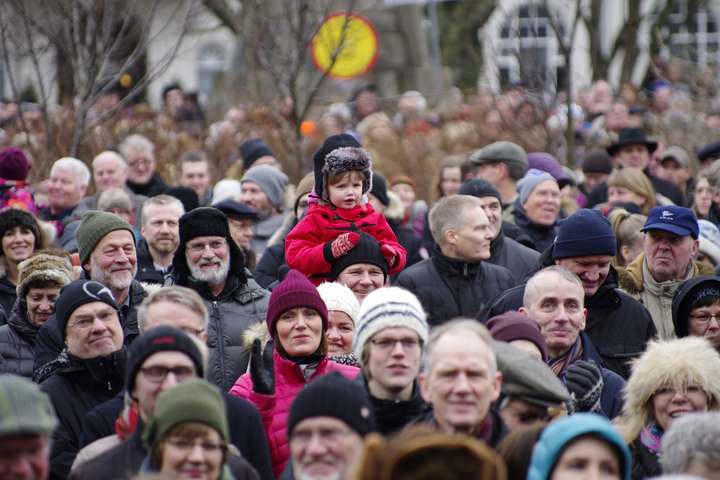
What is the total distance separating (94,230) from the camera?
10.0 metres

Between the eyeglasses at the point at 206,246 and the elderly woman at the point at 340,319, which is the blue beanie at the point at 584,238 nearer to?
the elderly woman at the point at 340,319

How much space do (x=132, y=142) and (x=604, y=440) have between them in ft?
31.3

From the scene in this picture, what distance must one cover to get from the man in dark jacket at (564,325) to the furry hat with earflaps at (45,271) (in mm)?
3026

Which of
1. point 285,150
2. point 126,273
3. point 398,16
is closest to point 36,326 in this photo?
point 126,273

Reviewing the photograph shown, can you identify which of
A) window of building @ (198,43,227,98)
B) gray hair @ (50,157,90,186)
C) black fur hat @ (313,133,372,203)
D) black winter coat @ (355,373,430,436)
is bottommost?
window of building @ (198,43,227,98)

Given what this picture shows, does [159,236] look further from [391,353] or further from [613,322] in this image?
[391,353]

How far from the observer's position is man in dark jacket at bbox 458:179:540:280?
1112 cm

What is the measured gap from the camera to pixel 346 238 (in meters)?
9.55

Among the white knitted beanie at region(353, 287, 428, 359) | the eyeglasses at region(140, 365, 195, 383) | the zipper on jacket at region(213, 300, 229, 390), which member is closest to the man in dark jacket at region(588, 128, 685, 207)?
the zipper on jacket at region(213, 300, 229, 390)

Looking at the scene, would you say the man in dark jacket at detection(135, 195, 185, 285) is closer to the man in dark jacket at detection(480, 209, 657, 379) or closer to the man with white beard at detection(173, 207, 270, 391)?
the man with white beard at detection(173, 207, 270, 391)

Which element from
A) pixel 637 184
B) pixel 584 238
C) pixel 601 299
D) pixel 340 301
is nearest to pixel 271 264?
pixel 340 301

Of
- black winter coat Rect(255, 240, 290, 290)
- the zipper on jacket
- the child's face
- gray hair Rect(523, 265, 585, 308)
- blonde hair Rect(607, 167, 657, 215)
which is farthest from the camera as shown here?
blonde hair Rect(607, 167, 657, 215)

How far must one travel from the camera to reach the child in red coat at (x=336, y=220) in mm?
9734

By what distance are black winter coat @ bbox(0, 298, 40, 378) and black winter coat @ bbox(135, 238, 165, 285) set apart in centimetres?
148
